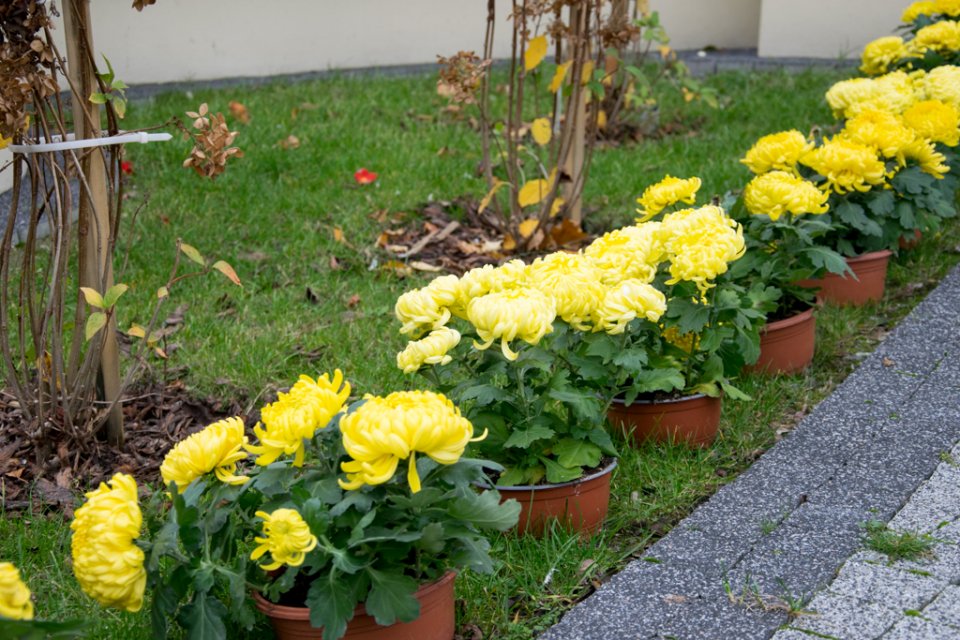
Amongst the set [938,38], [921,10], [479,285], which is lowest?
[479,285]

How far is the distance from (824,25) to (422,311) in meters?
7.78

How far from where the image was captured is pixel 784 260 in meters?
3.77

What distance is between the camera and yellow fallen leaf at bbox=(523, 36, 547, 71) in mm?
4629

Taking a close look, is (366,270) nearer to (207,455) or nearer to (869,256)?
(869,256)

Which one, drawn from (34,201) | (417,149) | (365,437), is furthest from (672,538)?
(417,149)

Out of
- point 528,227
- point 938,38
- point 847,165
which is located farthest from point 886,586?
point 938,38

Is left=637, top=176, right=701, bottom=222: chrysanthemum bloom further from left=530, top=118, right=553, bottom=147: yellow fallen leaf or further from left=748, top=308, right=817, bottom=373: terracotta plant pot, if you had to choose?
A: left=530, top=118, right=553, bottom=147: yellow fallen leaf

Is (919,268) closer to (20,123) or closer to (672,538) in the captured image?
(672,538)

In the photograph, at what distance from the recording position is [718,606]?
244 cm

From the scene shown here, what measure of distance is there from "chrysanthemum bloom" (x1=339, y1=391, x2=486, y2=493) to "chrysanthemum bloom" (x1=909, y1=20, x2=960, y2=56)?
462cm

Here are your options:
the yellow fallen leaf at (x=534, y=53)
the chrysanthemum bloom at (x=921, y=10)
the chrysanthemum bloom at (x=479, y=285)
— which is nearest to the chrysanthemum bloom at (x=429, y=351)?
the chrysanthemum bloom at (x=479, y=285)

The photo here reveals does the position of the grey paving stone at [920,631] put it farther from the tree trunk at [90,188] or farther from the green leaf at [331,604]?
the tree trunk at [90,188]

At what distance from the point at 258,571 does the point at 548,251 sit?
9.82ft

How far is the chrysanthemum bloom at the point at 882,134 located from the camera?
Result: 4.14m
